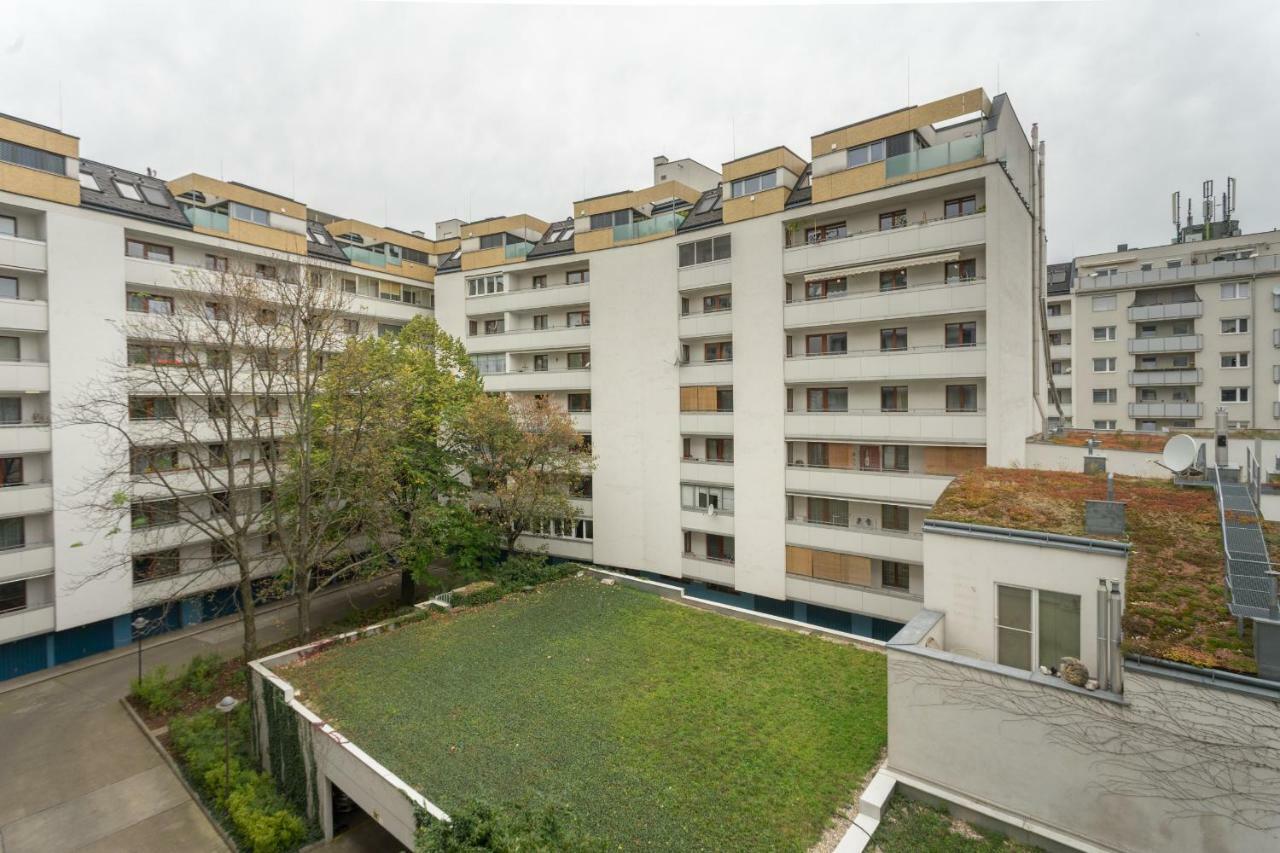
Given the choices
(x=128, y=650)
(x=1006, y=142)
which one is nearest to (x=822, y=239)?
(x=1006, y=142)

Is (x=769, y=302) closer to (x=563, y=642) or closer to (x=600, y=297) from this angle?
(x=600, y=297)

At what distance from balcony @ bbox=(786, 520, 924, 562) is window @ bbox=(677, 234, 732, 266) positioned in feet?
37.8

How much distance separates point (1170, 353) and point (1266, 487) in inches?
1240

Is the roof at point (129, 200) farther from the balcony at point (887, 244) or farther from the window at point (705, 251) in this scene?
the balcony at point (887, 244)

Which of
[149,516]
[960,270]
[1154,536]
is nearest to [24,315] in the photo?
[149,516]

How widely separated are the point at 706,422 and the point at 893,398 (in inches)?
299

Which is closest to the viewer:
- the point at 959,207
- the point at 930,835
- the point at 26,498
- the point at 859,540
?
the point at 930,835

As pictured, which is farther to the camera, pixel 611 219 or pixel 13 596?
pixel 611 219

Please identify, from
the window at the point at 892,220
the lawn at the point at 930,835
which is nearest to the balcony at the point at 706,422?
the window at the point at 892,220

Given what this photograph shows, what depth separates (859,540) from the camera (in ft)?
73.8

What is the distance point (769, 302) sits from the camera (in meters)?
24.1

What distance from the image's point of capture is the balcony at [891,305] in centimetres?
2003

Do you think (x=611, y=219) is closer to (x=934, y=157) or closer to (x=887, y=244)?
(x=887, y=244)

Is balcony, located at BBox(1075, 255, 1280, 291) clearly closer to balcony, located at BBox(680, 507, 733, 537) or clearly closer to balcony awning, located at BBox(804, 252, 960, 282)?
balcony awning, located at BBox(804, 252, 960, 282)
